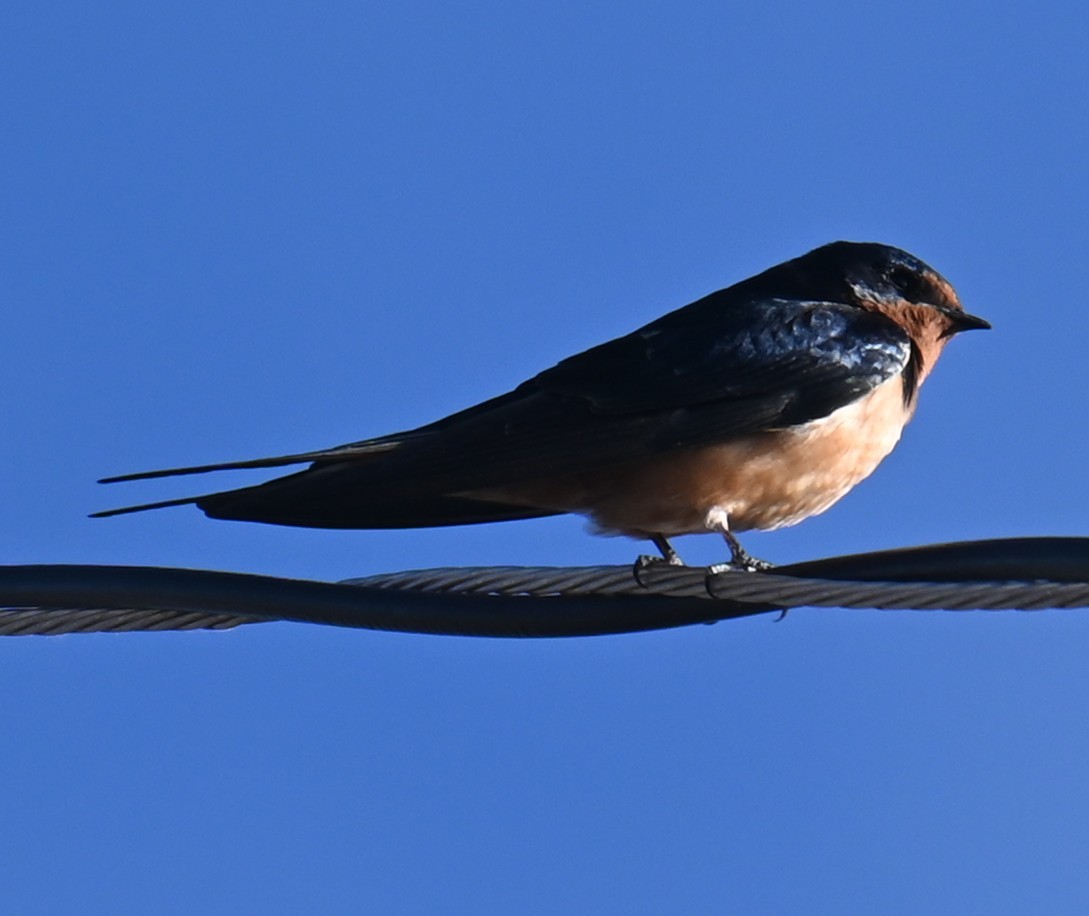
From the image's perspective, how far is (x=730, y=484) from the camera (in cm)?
514

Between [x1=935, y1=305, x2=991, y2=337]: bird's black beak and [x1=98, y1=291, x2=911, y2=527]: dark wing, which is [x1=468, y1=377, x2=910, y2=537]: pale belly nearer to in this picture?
[x1=98, y1=291, x2=911, y2=527]: dark wing

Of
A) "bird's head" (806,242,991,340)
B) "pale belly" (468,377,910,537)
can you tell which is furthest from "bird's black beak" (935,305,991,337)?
"pale belly" (468,377,910,537)

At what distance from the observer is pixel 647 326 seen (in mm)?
5641

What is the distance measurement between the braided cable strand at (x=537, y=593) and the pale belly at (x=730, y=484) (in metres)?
1.39

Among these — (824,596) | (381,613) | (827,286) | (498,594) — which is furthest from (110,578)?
(827,286)

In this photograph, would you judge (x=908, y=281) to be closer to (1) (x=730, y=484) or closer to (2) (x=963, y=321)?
(2) (x=963, y=321)

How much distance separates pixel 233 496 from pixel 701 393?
146cm

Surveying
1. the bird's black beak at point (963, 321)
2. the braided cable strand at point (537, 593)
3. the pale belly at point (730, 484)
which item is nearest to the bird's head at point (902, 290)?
the bird's black beak at point (963, 321)

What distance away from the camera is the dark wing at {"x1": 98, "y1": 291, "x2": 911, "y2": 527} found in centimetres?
464

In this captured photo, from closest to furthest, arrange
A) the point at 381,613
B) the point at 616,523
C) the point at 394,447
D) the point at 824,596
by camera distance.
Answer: the point at 824,596, the point at 381,613, the point at 394,447, the point at 616,523

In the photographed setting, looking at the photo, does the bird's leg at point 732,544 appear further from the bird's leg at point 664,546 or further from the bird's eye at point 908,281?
the bird's eye at point 908,281

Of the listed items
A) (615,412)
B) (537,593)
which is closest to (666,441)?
(615,412)

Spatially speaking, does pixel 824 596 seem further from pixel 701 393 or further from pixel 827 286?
pixel 827 286

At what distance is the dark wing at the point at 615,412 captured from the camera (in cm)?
464
